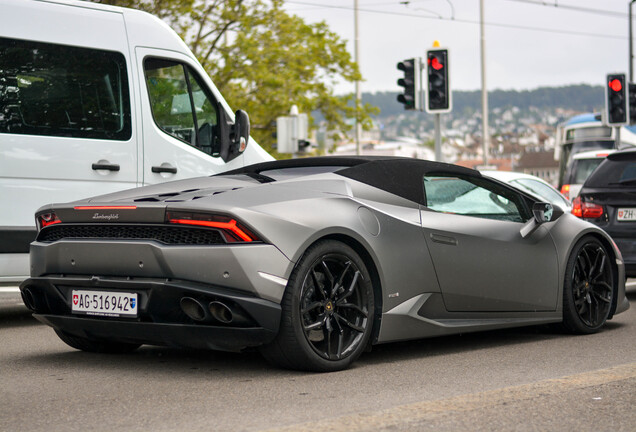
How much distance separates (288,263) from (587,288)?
10.2 ft

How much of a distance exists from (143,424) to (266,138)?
105ft

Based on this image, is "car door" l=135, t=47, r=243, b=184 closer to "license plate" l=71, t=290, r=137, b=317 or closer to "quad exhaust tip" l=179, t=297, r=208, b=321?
"license plate" l=71, t=290, r=137, b=317

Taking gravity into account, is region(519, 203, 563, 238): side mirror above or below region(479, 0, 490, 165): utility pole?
below

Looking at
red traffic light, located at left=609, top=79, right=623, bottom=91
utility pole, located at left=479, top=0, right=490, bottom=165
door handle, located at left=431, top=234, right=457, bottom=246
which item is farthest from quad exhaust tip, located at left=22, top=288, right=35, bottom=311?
utility pole, located at left=479, top=0, right=490, bottom=165

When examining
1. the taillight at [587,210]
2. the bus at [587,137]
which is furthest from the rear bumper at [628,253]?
the bus at [587,137]

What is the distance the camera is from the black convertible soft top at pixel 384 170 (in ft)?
20.9

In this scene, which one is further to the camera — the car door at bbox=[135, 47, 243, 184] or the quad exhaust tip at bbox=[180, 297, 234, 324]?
the car door at bbox=[135, 47, 243, 184]

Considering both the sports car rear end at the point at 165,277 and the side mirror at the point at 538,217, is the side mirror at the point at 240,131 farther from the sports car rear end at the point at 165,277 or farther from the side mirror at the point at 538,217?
the sports car rear end at the point at 165,277

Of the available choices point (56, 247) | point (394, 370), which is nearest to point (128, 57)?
point (56, 247)

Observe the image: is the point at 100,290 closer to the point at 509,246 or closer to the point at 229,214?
the point at 229,214

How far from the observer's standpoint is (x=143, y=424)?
442 cm

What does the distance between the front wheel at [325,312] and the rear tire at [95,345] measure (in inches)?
51.0

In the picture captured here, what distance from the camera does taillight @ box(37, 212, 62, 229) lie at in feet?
20.1

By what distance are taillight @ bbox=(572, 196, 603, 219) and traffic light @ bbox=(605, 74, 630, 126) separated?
1351cm
